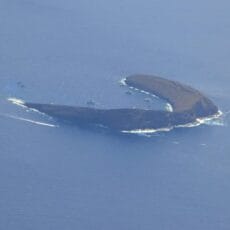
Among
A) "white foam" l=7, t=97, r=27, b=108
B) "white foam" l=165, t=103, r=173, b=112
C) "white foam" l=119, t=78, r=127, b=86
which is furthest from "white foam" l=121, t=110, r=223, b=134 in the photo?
"white foam" l=7, t=97, r=27, b=108

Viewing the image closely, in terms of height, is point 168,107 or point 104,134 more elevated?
point 168,107

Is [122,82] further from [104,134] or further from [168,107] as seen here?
[104,134]

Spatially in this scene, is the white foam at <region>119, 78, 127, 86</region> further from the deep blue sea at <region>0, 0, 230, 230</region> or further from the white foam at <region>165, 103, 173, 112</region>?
the white foam at <region>165, 103, 173, 112</region>

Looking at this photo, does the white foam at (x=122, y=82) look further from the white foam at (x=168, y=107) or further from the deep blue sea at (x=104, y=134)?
the white foam at (x=168, y=107)

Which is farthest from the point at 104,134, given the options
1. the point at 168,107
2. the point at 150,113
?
the point at 168,107

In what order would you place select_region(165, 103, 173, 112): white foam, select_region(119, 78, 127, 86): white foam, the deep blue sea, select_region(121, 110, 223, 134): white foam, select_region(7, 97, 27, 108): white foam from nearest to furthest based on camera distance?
the deep blue sea, select_region(121, 110, 223, 134): white foam, select_region(7, 97, 27, 108): white foam, select_region(165, 103, 173, 112): white foam, select_region(119, 78, 127, 86): white foam

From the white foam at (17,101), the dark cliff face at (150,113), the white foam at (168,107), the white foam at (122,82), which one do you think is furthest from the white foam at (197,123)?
the white foam at (17,101)
